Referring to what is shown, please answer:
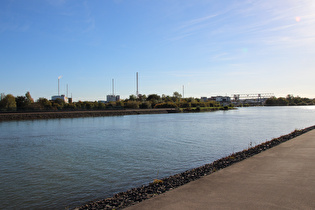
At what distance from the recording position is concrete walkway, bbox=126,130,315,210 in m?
5.94

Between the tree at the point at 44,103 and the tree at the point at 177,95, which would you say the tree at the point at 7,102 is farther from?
the tree at the point at 177,95

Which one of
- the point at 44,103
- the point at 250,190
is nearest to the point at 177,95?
the point at 44,103

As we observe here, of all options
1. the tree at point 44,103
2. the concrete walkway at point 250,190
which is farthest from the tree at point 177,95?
the concrete walkway at point 250,190

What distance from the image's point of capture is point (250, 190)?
6.92 meters

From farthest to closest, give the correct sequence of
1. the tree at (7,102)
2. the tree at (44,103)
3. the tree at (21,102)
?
the tree at (44,103), the tree at (21,102), the tree at (7,102)

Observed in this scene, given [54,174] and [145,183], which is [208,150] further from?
[54,174]

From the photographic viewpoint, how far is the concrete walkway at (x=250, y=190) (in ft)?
19.5

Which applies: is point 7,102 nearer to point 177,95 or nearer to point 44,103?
point 44,103

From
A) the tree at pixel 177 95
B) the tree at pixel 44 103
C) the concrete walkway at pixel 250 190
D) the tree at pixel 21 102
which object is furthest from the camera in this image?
the tree at pixel 177 95

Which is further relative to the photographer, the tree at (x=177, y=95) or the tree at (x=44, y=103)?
the tree at (x=177, y=95)

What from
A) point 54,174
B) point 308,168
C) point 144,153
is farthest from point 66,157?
point 308,168

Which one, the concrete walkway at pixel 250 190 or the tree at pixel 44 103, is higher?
the tree at pixel 44 103

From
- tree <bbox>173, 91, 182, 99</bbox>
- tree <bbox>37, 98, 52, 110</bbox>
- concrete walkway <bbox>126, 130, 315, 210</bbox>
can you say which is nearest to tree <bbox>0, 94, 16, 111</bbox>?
tree <bbox>37, 98, 52, 110</bbox>

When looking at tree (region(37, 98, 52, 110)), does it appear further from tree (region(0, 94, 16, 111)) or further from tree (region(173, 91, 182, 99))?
tree (region(173, 91, 182, 99))
